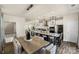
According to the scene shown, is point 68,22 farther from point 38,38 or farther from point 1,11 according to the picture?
point 1,11

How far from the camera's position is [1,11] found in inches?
54.3

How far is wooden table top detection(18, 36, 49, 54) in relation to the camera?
145cm

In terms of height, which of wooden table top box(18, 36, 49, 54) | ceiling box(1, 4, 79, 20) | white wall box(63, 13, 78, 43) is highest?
ceiling box(1, 4, 79, 20)

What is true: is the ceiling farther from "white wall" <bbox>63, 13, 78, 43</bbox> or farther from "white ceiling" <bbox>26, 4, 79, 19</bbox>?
"white wall" <bbox>63, 13, 78, 43</bbox>

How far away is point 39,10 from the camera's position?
1459mm

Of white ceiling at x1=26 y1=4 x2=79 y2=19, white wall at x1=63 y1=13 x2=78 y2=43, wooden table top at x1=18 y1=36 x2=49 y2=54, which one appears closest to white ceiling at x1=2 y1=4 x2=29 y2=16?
white ceiling at x1=26 y1=4 x2=79 y2=19

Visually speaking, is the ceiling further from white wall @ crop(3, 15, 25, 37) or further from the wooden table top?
the wooden table top

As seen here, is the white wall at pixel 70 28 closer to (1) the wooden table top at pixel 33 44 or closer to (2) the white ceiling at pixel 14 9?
(1) the wooden table top at pixel 33 44

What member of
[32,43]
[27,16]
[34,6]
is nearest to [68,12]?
[34,6]

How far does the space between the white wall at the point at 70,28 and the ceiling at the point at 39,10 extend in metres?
0.12

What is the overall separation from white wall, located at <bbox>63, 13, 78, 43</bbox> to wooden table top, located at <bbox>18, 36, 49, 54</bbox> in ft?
1.20

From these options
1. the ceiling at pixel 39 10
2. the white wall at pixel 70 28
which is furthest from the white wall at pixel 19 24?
the white wall at pixel 70 28

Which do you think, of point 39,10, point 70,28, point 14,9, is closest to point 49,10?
point 39,10

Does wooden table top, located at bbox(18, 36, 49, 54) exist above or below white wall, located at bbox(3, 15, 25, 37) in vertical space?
below
